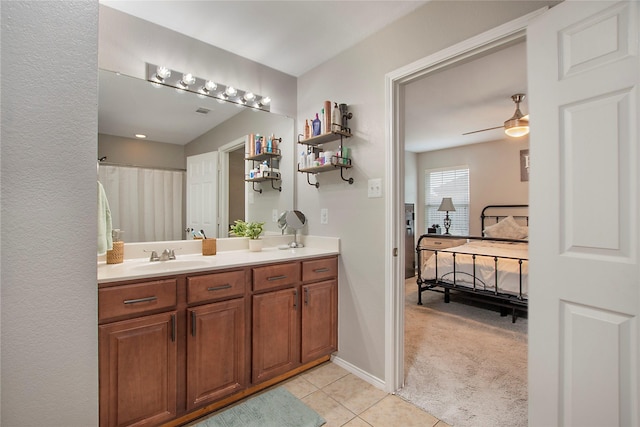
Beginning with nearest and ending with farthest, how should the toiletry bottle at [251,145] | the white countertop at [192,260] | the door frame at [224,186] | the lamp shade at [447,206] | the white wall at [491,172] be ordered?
1. the white countertop at [192,260]
2. the door frame at [224,186]
3. the toiletry bottle at [251,145]
4. the white wall at [491,172]
5. the lamp shade at [447,206]

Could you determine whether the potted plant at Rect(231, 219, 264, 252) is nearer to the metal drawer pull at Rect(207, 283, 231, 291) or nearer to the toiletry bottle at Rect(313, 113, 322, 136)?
the metal drawer pull at Rect(207, 283, 231, 291)

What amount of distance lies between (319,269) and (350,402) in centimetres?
88

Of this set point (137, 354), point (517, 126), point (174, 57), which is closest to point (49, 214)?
point (137, 354)

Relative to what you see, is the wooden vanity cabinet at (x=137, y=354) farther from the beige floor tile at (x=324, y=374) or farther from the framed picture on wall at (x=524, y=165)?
the framed picture on wall at (x=524, y=165)

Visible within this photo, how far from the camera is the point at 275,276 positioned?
1968 millimetres

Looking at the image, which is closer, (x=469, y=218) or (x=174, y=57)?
(x=174, y=57)

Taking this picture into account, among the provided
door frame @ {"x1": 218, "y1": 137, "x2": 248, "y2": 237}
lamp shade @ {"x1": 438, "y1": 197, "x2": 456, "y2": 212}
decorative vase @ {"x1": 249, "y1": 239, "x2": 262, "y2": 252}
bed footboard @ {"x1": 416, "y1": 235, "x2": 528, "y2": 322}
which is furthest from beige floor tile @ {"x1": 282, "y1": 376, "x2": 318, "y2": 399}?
lamp shade @ {"x1": 438, "y1": 197, "x2": 456, "y2": 212}

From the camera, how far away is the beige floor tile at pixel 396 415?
→ 5.46 feet

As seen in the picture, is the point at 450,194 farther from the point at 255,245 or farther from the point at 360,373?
the point at 255,245

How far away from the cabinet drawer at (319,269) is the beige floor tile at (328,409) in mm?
753

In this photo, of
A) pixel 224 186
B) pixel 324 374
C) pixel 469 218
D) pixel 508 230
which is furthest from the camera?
pixel 469 218

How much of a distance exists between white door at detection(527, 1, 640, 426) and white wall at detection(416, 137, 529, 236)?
438cm

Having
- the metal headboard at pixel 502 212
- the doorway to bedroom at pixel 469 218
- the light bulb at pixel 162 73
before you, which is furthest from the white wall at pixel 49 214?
the metal headboard at pixel 502 212

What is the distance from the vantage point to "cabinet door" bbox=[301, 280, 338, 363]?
2.13 meters
